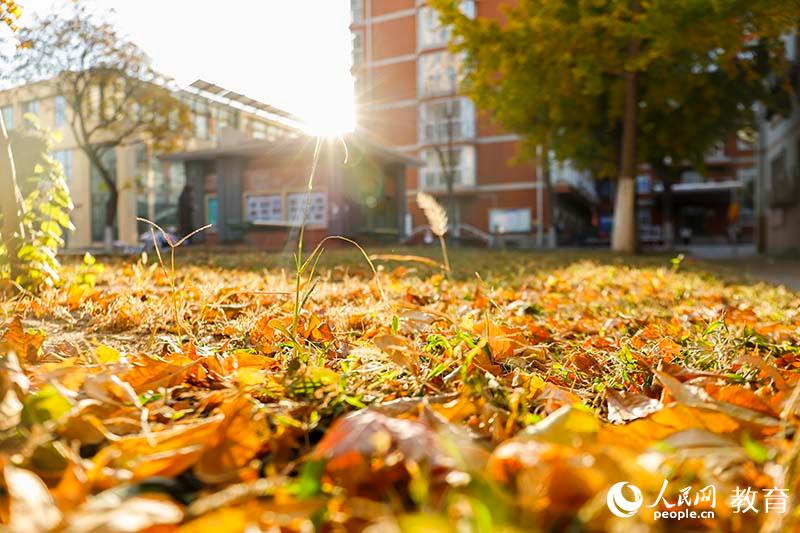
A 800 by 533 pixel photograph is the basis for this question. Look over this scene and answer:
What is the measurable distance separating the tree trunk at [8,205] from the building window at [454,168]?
84.7 ft

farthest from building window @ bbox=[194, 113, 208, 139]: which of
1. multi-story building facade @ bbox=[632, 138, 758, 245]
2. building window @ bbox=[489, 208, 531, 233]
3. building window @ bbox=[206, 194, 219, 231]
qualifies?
multi-story building facade @ bbox=[632, 138, 758, 245]

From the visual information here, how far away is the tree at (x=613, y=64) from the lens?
927 centimetres

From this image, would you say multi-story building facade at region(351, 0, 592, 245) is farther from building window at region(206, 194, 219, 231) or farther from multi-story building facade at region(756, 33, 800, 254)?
building window at region(206, 194, 219, 231)

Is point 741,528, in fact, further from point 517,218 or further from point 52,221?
point 517,218

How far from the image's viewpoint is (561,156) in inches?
512

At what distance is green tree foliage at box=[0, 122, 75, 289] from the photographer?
242 centimetres

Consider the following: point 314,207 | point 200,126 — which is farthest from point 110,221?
point 314,207

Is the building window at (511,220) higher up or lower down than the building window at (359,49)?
lower down

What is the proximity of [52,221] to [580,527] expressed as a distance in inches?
108

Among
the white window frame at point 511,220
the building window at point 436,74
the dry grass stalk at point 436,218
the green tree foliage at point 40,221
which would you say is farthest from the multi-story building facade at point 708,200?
the green tree foliage at point 40,221

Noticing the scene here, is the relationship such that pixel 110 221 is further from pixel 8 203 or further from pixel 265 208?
pixel 8 203

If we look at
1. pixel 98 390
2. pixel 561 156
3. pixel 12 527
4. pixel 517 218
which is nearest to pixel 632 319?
pixel 98 390

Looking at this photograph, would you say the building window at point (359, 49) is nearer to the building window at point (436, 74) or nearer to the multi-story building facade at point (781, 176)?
the building window at point (436, 74)

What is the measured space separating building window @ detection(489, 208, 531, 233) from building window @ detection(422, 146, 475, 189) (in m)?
2.02
